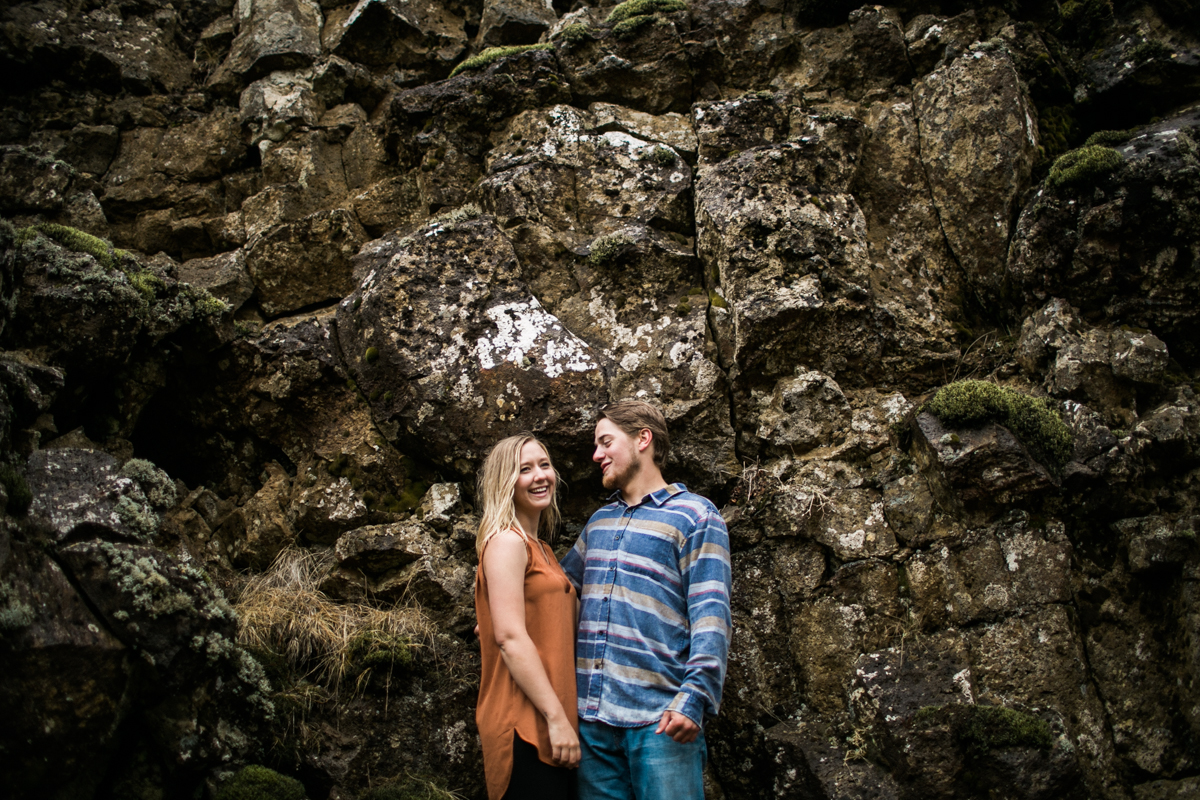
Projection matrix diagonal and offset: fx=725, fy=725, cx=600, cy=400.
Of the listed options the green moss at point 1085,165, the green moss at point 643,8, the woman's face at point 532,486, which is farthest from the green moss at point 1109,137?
the woman's face at point 532,486

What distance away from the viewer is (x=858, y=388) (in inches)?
197

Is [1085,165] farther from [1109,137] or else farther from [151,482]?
[151,482]

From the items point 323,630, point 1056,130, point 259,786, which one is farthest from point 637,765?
point 1056,130

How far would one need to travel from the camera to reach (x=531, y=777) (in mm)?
3260

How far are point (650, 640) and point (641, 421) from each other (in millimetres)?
1238

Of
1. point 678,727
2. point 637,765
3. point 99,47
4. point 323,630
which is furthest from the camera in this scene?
point 99,47

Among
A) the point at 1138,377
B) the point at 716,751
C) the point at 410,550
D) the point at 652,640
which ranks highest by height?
the point at 1138,377

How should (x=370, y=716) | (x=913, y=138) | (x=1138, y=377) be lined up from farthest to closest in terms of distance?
(x=913, y=138) < (x=1138, y=377) < (x=370, y=716)

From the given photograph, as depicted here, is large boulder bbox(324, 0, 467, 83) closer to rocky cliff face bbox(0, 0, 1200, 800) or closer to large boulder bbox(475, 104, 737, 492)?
rocky cliff face bbox(0, 0, 1200, 800)

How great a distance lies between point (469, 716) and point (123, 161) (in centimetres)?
582

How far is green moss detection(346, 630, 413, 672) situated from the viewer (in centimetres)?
404

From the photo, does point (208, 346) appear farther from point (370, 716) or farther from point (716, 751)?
point (716, 751)

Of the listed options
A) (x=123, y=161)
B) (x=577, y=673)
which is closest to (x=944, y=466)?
(x=577, y=673)

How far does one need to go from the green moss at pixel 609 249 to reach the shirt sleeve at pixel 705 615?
230 cm
